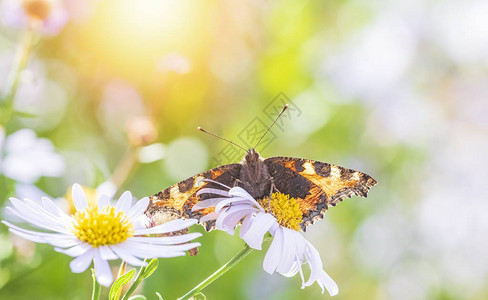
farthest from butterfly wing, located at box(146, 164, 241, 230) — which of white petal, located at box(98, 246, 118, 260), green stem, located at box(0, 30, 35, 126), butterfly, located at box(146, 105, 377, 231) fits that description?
green stem, located at box(0, 30, 35, 126)

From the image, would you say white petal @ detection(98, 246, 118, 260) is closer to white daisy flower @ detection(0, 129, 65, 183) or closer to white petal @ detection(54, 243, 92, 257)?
white petal @ detection(54, 243, 92, 257)

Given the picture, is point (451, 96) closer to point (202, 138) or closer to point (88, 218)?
point (202, 138)

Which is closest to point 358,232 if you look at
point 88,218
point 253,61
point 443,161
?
point 443,161

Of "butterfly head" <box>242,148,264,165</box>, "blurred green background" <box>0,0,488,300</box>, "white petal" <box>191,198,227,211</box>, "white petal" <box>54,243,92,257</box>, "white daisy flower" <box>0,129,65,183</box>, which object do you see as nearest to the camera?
"white petal" <box>54,243,92,257</box>

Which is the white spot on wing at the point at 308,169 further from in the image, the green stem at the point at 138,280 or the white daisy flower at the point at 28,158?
the white daisy flower at the point at 28,158

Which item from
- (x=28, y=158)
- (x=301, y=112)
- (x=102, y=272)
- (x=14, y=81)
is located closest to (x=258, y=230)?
(x=102, y=272)

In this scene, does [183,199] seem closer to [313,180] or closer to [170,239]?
[170,239]

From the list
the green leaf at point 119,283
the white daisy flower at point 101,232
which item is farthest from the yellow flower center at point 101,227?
the green leaf at point 119,283
